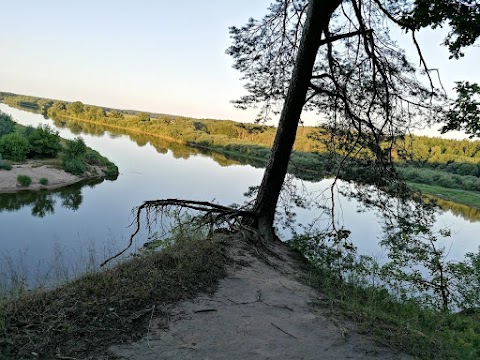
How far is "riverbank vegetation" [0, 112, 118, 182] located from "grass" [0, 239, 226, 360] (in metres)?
29.3

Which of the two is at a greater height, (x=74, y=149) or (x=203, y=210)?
(x=203, y=210)

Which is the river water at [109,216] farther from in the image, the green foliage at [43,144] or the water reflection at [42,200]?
the green foliage at [43,144]

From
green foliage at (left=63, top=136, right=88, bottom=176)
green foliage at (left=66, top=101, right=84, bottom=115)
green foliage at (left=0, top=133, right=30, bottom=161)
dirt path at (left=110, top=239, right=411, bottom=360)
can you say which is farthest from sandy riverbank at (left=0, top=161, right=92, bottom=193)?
green foliage at (left=66, top=101, right=84, bottom=115)

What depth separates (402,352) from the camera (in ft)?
9.48

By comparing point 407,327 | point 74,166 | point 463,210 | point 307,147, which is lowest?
point 74,166

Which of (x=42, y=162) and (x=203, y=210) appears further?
(x=42, y=162)

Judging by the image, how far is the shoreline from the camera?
25475mm

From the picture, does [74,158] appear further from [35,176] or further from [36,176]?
[35,176]

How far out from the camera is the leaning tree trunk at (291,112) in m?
5.14

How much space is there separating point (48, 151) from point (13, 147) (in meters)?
3.10

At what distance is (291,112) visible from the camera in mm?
5434

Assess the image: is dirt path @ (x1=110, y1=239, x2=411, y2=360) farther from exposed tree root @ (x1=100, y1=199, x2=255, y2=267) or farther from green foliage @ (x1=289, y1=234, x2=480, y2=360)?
exposed tree root @ (x1=100, y1=199, x2=255, y2=267)

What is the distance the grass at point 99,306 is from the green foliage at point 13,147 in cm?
3082

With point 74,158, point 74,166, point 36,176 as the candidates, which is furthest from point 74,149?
point 36,176
